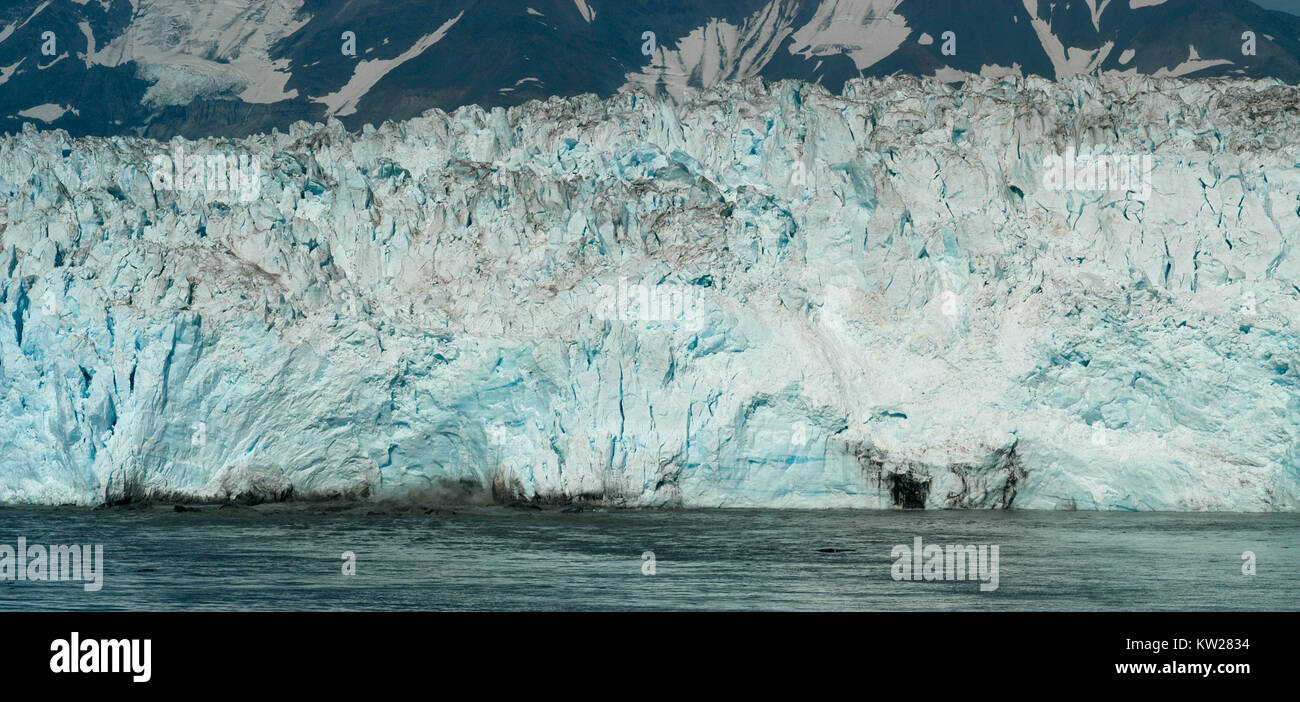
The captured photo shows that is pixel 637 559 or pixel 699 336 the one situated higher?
pixel 699 336

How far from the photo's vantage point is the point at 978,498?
1261 inches

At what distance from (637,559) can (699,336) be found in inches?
374

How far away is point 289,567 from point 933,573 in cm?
1052

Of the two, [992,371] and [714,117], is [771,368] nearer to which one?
[992,371]

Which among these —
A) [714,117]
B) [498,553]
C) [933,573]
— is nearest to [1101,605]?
[933,573]

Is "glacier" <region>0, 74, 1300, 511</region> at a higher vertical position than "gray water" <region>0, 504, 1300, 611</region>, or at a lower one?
higher

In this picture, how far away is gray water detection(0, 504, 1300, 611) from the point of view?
19047 mm

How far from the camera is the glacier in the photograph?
31234mm

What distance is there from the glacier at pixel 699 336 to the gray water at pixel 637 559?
3.75 feet

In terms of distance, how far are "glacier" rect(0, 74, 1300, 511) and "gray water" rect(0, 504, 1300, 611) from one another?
3.75ft

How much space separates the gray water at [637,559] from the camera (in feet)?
62.5

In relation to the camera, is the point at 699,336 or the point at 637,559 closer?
the point at 637,559

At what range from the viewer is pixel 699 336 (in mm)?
31922

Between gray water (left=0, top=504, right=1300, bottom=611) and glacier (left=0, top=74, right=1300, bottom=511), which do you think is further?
glacier (left=0, top=74, right=1300, bottom=511)
